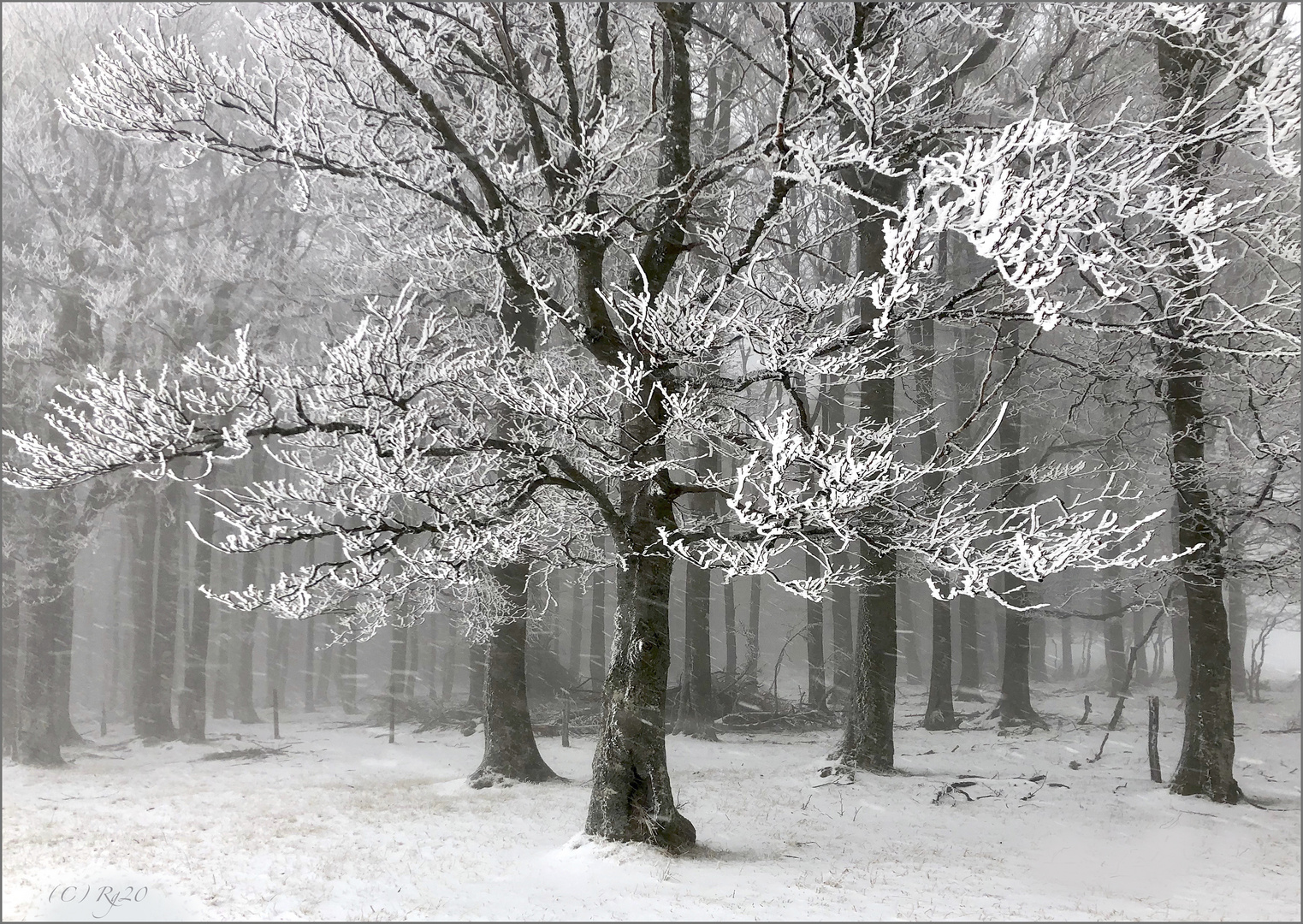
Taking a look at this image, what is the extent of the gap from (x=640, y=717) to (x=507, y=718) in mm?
4680

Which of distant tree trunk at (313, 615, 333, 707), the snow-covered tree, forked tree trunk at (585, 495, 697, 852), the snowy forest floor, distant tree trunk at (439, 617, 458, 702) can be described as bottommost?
distant tree trunk at (313, 615, 333, 707)

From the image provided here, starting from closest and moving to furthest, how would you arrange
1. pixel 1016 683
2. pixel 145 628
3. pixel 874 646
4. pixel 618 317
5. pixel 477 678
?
pixel 618 317 < pixel 874 646 < pixel 1016 683 < pixel 145 628 < pixel 477 678

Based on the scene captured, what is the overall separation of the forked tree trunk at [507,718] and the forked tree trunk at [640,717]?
3928 millimetres

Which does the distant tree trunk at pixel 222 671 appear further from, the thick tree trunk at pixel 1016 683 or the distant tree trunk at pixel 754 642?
the thick tree trunk at pixel 1016 683

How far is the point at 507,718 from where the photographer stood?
1141 cm

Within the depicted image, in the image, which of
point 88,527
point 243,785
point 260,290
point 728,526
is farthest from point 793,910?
point 260,290

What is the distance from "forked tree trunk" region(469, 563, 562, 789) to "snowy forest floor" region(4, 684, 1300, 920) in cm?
38

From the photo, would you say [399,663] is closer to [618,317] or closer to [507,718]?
[507,718]

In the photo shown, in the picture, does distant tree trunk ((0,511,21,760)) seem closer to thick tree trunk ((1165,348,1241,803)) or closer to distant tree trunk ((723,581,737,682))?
distant tree trunk ((723,581,737,682))

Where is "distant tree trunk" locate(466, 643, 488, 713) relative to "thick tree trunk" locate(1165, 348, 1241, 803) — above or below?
below

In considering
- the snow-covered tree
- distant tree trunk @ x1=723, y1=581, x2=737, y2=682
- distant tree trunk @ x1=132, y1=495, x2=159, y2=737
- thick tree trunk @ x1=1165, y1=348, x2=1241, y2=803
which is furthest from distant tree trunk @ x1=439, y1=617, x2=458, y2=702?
thick tree trunk @ x1=1165, y1=348, x2=1241, y2=803

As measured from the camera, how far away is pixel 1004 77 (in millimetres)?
13680

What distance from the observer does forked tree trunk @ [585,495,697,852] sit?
717 cm

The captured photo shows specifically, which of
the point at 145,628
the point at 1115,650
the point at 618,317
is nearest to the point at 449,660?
the point at 145,628
